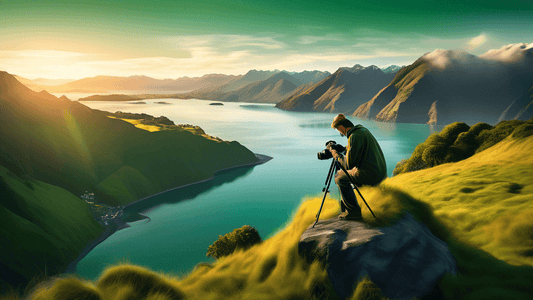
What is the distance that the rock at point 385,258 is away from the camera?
759 centimetres

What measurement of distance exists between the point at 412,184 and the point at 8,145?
77147 mm

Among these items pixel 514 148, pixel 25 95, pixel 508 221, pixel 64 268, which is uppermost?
pixel 25 95

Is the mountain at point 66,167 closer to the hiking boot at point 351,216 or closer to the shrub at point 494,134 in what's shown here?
the hiking boot at point 351,216

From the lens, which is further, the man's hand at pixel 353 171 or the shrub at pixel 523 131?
the shrub at pixel 523 131

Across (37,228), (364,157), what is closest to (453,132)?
(364,157)

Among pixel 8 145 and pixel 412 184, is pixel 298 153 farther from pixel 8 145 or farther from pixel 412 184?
pixel 412 184

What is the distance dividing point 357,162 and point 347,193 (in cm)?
115

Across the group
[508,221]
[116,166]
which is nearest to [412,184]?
[508,221]

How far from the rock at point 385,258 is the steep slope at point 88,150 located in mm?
68503

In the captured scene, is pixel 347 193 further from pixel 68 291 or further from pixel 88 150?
pixel 88 150

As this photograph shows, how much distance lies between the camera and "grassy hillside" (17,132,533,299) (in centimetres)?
750

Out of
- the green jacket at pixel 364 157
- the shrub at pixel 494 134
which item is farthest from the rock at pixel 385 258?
the shrub at pixel 494 134

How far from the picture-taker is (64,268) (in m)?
39.9

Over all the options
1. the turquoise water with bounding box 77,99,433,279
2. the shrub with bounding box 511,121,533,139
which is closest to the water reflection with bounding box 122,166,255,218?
the turquoise water with bounding box 77,99,433,279
